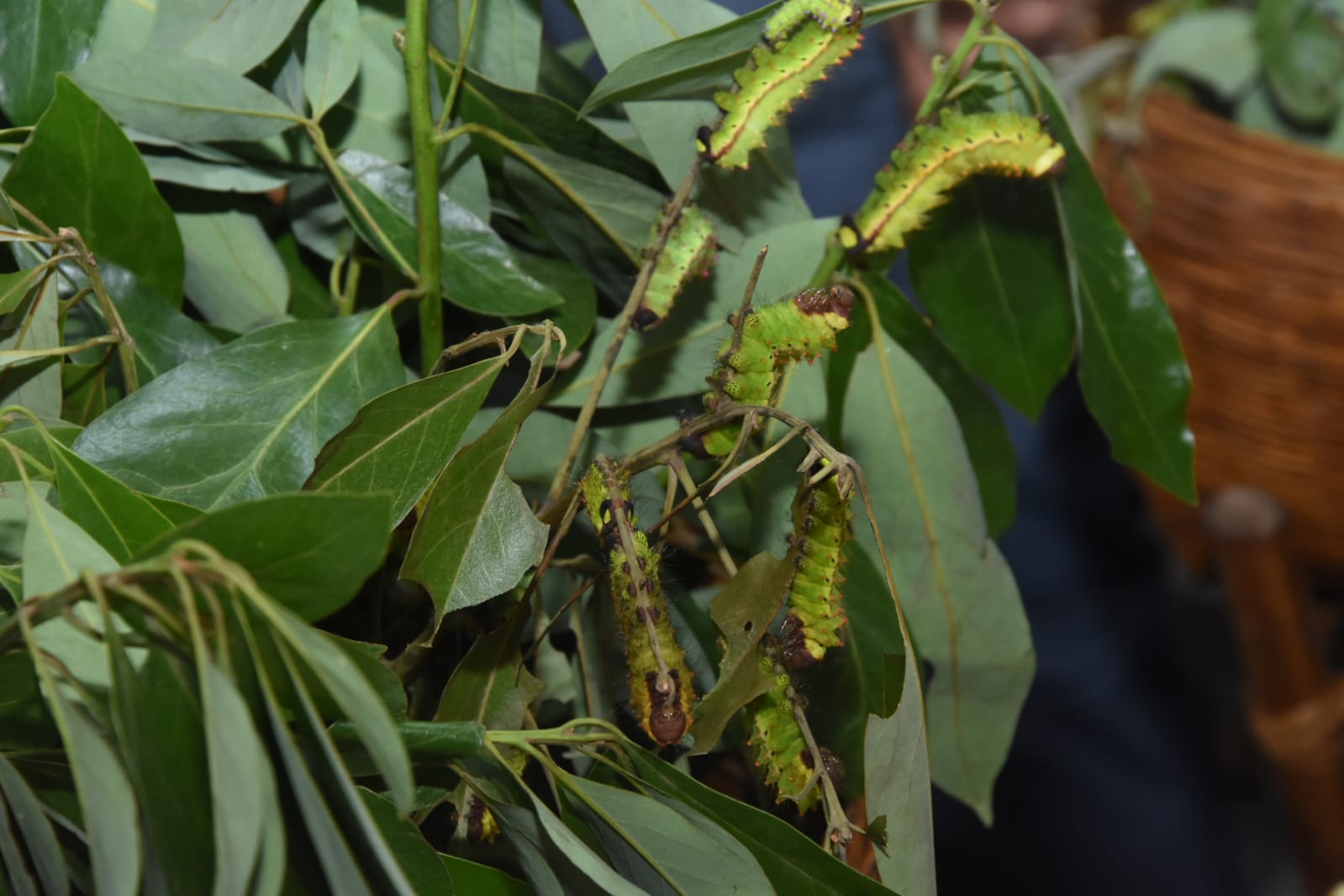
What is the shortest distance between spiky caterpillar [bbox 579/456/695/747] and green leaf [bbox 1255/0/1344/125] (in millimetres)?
1033

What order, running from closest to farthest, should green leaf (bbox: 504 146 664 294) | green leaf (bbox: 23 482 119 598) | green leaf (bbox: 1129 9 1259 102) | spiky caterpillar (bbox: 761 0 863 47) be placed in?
green leaf (bbox: 23 482 119 598), spiky caterpillar (bbox: 761 0 863 47), green leaf (bbox: 504 146 664 294), green leaf (bbox: 1129 9 1259 102)

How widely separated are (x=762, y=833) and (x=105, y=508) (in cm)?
27

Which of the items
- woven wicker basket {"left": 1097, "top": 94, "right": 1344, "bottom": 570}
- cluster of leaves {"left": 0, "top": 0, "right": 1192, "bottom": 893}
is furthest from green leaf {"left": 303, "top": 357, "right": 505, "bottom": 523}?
woven wicker basket {"left": 1097, "top": 94, "right": 1344, "bottom": 570}

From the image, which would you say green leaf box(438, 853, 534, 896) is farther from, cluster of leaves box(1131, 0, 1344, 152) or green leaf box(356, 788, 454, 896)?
cluster of leaves box(1131, 0, 1344, 152)

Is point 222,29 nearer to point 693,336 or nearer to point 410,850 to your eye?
point 693,336

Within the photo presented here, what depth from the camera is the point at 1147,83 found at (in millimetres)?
1253

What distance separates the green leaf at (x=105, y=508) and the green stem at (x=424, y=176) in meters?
0.16

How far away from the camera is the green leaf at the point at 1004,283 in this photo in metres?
0.64

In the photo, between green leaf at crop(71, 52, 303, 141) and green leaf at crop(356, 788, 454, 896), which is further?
green leaf at crop(71, 52, 303, 141)

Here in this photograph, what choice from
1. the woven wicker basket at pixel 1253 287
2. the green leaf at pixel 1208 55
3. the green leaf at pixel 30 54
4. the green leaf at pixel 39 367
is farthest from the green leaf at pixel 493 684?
the green leaf at pixel 1208 55

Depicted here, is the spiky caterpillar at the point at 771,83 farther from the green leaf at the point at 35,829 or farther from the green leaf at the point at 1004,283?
the green leaf at the point at 35,829

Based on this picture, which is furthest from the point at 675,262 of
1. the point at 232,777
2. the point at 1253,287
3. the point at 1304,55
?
the point at 1304,55

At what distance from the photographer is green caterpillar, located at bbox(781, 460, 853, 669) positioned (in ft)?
1.48

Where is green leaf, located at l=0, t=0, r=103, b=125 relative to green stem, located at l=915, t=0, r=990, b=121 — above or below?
below
